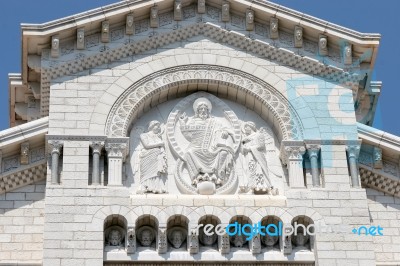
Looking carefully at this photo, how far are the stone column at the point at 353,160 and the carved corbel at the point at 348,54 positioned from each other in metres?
2.17

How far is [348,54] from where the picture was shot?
25.7 metres

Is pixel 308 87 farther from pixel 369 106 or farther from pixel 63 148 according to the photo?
pixel 63 148

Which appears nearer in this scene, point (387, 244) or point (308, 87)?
point (387, 244)

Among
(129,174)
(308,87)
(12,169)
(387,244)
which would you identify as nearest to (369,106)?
(308,87)

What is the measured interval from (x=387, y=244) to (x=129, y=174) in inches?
→ 209

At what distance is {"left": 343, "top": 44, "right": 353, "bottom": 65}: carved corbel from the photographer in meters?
25.7

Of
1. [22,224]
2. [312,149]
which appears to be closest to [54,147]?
[22,224]

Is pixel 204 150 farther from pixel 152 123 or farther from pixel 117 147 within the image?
pixel 117 147

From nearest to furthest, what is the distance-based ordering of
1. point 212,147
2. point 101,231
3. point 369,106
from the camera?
point 101,231
point 212,147
point 369,106

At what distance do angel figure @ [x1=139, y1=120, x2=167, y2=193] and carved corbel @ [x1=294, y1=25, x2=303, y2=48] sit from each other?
141 inches

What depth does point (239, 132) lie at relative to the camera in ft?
81.7

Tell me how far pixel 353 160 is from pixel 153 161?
13.3 feet

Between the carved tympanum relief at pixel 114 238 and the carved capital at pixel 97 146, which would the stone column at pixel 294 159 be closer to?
the carved tympanum relief at pixel 114 238

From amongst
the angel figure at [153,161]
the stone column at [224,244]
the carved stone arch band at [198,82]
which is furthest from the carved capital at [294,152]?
the angel figure at [153,161]
